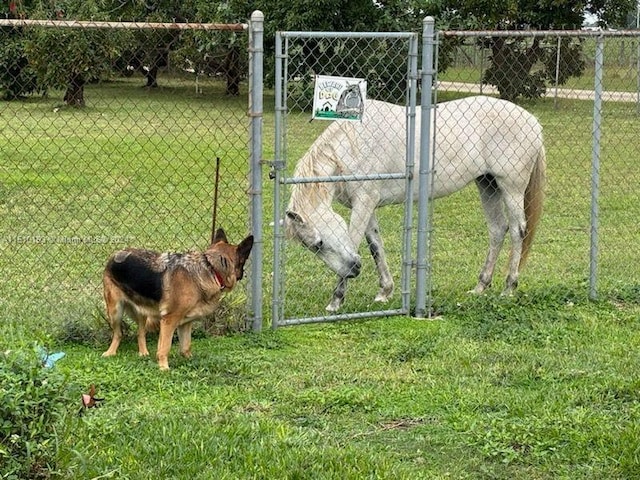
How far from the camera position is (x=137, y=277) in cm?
591

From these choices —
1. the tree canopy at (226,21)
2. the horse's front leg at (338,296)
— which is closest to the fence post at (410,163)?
the horse's front leg at (338,296)

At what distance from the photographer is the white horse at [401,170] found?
748cm

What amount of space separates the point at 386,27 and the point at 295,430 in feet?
65.8

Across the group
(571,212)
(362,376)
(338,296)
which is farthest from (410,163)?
(571,212)

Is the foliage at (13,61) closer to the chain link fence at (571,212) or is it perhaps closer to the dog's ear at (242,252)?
the chain link fence at (571,212)

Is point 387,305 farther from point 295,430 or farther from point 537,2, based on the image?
point 537,2

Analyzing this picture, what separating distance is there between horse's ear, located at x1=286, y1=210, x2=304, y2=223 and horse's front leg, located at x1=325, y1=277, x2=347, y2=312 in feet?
2.06

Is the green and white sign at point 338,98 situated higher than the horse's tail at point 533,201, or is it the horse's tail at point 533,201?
the green and white sign at point 338,98

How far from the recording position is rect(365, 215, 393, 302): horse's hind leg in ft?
26.3

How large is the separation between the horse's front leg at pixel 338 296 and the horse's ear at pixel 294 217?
2.06 feet

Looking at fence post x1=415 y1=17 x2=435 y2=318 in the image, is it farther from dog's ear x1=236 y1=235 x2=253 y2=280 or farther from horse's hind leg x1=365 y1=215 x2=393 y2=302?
dog's ear x1=236 y1=235 x2=253 y2=280

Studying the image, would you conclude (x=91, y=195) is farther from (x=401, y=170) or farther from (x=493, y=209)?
(x=493, y=209)

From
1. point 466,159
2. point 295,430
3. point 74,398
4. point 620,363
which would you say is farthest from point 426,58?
point 74,398

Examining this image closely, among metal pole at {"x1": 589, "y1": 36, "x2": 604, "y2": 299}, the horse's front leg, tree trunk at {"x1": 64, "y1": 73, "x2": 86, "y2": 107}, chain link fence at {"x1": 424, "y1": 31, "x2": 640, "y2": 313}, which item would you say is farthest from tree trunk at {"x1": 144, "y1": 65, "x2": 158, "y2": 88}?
metal pole at {"x1": 589, "y1": 36, "x2": 604, "y2": 299}
